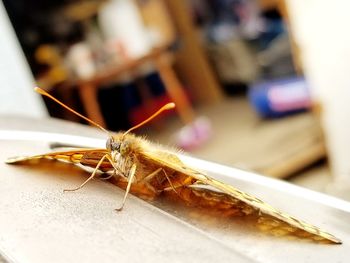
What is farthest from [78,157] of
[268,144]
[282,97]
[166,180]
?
[282,97]

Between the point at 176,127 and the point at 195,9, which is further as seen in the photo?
the point at 195,9

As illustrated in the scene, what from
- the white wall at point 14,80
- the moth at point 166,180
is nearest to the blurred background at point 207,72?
the white wall at point 14,80

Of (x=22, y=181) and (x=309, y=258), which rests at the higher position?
(x=22, y=181)

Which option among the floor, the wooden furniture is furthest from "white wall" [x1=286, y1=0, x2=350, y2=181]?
the wooden furniture

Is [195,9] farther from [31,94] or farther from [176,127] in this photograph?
[31,94]

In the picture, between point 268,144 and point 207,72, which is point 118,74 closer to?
point 268,144

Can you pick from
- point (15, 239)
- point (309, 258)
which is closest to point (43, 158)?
point (15, 239)
